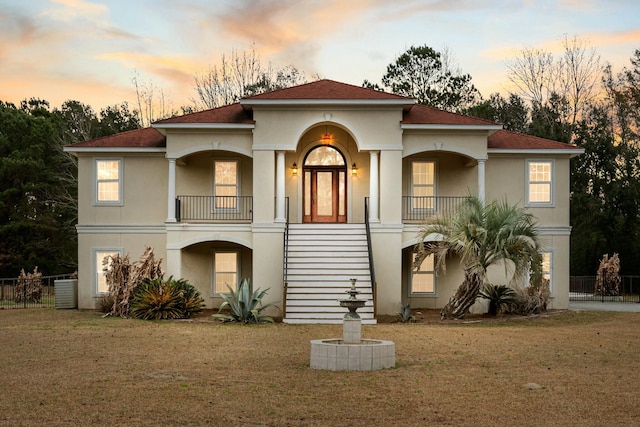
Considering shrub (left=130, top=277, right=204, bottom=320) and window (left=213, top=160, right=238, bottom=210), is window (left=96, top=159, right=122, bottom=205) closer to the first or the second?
window (left=213, top=160, right=238, bottom=210)

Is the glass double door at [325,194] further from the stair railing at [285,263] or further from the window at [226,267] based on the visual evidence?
the window at [226,267]

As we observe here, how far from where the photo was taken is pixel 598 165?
46.1 meters

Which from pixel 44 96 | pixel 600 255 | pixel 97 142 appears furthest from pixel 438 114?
pixel 44 96

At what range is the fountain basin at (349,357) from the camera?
50.8 ft

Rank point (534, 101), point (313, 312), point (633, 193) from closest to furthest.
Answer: point (313, 312) → point (633, 193) → point (534, 101)

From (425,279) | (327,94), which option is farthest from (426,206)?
(327,94)

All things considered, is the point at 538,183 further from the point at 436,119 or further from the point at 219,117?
the point at 219,117

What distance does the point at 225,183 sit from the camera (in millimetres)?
31312

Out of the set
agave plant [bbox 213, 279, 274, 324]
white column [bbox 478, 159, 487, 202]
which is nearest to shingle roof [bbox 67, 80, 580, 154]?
→ white column [bbox 478, 159, 487, 202]

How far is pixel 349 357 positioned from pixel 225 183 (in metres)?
16.7

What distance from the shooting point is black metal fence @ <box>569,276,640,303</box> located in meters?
38.3

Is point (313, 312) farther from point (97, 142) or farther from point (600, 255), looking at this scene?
point (600, 255)

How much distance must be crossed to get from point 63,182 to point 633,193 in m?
31.0

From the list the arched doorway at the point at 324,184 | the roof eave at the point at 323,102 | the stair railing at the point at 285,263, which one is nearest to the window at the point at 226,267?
the stair railing at the point at 285,263
